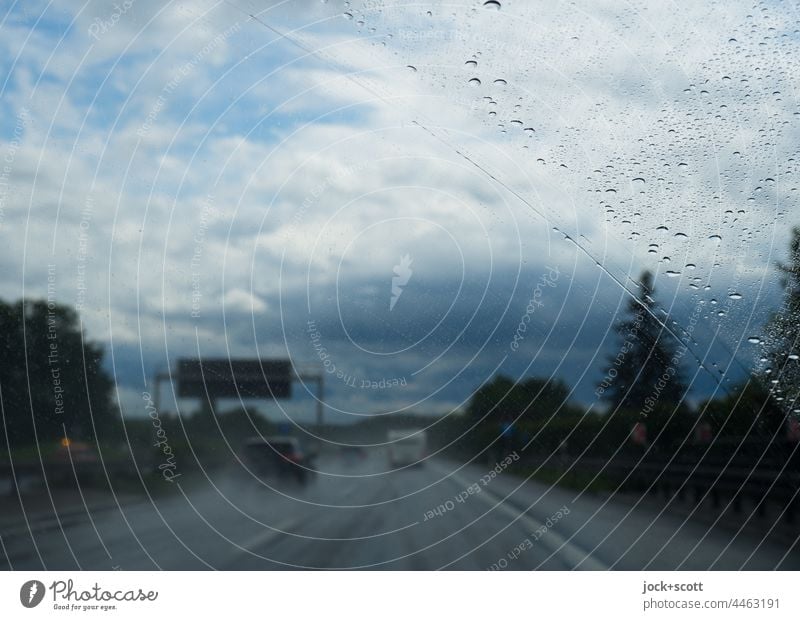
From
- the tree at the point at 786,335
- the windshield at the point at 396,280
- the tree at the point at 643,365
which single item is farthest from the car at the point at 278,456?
the tree at the point at 786,335

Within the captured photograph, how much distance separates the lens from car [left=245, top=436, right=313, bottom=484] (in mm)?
3041

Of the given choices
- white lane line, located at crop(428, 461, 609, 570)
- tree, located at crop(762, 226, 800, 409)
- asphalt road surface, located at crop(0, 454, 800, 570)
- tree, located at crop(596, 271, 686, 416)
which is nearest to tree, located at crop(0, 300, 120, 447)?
asphalt road surface, located at crop(0, 454, 800, 570)

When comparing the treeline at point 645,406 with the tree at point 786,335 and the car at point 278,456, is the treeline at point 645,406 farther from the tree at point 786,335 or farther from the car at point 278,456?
the car at point 278,456

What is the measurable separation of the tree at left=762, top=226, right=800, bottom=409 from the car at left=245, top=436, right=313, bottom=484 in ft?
5.84

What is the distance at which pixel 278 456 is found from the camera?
10.0 ft

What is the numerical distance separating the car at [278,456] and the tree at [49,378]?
453mm

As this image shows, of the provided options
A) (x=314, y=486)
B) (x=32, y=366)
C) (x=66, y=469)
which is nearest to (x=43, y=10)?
(x=32, y=366)

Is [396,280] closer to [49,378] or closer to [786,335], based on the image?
[49,378]

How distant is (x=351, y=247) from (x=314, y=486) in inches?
32.2

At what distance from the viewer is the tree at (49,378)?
297 centimetres

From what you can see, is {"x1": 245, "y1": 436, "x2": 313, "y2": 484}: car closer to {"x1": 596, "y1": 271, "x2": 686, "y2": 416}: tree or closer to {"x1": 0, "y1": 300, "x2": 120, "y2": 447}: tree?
{"x1": 0, "y1": 300, "x2": 120, "y2": 447}: tree

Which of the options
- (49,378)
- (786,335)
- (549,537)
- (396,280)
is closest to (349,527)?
(549,537)

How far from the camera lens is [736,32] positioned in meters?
3.33
